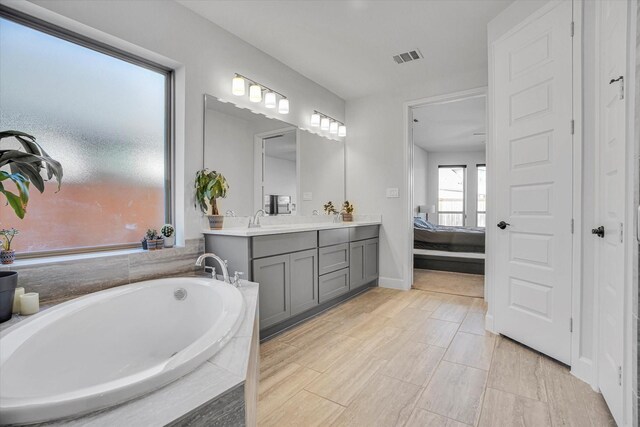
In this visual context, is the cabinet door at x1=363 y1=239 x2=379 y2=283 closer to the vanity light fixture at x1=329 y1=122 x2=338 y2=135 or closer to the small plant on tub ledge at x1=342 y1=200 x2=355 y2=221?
the small plant on tub ledge at x1=342 y1=200 x2=355 y2=221

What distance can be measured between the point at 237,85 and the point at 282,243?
4.58ft

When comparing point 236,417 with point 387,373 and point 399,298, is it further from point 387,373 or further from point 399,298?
point 399,298

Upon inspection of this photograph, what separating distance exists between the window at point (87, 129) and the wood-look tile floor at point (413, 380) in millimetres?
1362

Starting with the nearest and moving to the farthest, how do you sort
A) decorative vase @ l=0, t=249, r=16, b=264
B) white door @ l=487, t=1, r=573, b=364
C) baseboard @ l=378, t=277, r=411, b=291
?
decorative vase @ l=0, t=249, r=16, b=264
white door @ l=487, t=1, r=573, b=364
baseboard @ l=378, t=277, r=411, b=291

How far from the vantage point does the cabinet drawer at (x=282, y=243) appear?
2.25 m

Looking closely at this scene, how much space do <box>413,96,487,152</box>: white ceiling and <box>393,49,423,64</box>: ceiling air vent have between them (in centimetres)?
77

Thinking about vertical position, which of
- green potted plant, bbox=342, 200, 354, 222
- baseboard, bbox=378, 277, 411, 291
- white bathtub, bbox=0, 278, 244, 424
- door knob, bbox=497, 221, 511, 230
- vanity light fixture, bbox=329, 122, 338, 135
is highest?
vanity light fixture, bbox=329, 122, 338, 135

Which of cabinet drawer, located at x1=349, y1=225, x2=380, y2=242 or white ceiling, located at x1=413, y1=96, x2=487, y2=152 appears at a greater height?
white ceiling, located at x1=413, y1=96, x2=487, y2=152

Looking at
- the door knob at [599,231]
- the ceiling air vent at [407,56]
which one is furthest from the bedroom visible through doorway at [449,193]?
the door knob at [599,231]

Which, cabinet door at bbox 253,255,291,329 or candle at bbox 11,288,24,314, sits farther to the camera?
cabinet door at bbox 253,255,291,329

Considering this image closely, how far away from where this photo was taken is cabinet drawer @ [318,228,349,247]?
289 cm

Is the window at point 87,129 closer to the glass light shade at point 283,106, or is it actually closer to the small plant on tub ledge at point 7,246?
the small plant on tub ledge at point 7,246

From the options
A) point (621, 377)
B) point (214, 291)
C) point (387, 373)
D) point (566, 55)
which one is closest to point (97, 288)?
point (214, 291)

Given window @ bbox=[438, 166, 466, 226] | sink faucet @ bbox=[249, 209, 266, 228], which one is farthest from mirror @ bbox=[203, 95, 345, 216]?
window @ bbox=[438, 166, 466, 226]
